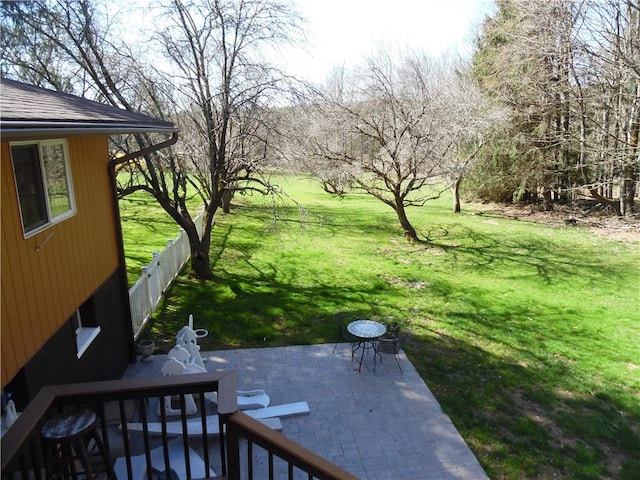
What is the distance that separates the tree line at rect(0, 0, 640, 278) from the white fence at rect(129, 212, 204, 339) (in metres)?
0.69

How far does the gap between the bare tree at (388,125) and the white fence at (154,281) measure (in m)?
4.55

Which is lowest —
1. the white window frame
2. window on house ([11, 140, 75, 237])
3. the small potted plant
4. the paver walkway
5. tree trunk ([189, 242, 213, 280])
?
the paver walkway

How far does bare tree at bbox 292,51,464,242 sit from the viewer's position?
12609 millimetres

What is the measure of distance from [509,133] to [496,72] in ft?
9.99

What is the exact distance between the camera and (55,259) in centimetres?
420

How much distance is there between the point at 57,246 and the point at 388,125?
10463mm

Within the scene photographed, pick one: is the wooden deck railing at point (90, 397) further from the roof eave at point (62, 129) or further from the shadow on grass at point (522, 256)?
the shadow on grass at point (522, 256)

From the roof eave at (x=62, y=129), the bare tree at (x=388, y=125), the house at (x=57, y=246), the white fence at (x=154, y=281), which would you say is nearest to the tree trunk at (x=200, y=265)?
the white fence at (x=154, y=281)

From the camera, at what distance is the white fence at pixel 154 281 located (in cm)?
715

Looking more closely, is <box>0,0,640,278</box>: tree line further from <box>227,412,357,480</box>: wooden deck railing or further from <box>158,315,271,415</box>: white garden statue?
<box>227,412,357,480</box>: wooden deck railing

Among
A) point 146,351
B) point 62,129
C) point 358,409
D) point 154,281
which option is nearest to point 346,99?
point 154,281

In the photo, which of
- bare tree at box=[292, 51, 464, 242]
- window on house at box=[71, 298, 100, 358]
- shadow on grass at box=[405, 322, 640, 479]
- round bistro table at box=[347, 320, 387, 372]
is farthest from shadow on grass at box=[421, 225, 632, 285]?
window on house at box=[71, 298, 100, 358]

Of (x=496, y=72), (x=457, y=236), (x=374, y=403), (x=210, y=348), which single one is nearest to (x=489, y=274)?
(x=457, y=236)

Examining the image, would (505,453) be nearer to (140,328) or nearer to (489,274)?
(140,328)
